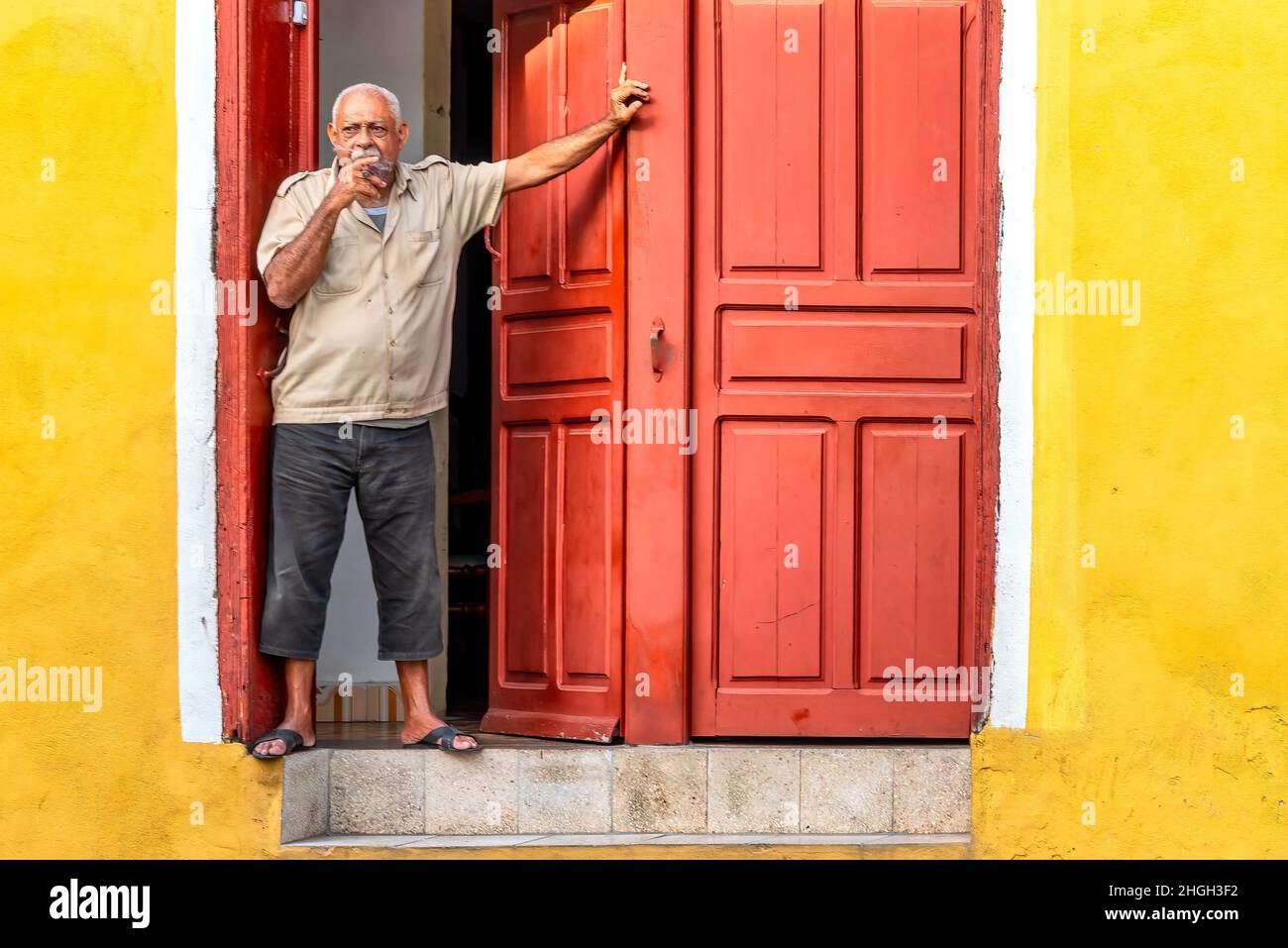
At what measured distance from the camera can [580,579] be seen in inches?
222

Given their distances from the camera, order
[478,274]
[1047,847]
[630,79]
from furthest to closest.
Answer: [478,274], [630,79], [1047,847]

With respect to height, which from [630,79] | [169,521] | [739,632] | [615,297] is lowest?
[739,632]

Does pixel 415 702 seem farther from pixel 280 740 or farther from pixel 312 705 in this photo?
pixel 280 740

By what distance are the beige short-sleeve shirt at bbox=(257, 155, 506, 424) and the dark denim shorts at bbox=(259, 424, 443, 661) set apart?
11 centimetres

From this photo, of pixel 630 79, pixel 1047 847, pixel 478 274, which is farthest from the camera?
pixel 478 274

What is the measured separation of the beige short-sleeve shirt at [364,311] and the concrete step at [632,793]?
4.02 feet

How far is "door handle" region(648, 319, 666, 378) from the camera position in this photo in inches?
213

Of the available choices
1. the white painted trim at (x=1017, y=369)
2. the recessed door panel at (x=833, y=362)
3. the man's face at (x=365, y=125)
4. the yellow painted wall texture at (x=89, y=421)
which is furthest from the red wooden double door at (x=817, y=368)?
the yellow painted wall texture at (x=89, y=421)

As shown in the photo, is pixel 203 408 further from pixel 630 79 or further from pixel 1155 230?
pixel 1155 230

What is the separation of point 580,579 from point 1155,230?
91.0 inches

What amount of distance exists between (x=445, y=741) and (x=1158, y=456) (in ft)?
8.45

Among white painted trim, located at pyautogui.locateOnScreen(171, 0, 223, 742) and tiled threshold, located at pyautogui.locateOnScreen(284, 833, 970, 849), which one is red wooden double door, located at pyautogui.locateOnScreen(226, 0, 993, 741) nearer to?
tiled threshold, located at pyautogui.locateOnScreen(284, 833, 970, 849)

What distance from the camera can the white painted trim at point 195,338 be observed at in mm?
5230

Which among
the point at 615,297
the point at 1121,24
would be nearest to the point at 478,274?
the point at 615,297
